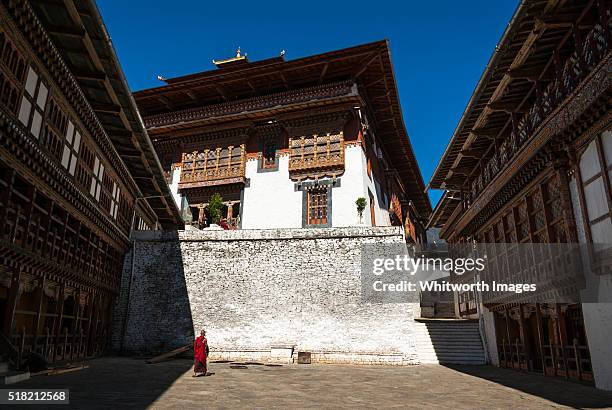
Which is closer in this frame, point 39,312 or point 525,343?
point 39,312

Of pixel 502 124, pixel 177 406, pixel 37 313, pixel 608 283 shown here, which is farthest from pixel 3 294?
pixel 502 124

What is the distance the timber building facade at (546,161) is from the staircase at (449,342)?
3.33ft

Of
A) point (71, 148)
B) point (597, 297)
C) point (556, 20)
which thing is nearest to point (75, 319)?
point (71, 148)

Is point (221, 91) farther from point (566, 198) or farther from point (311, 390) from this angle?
point (311, 390)

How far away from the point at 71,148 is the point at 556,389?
12970 millimetres

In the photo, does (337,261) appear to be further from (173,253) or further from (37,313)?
(37,313)

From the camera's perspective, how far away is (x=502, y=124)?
13414 mm

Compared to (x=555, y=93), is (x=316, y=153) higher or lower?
higher

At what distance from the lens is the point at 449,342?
16.6 metres

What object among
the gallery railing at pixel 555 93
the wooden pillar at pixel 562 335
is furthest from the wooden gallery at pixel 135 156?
the wooden pillar at pixel 562 335

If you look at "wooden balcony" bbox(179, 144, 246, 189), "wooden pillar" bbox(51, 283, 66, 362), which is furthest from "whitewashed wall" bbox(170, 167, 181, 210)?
"wooden pillar" bbox(51, 283, 66, 362)

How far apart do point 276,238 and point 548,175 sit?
10.3 meters

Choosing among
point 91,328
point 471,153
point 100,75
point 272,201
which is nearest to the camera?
point 100,75

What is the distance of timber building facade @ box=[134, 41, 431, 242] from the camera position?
73.5ft
